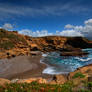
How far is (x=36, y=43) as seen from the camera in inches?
2173

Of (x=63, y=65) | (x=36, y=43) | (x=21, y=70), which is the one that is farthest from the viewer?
(x=36, y=43)

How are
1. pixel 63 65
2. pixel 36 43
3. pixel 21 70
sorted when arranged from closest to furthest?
pixel 21 70
pixel 63 65
pixel 36 43

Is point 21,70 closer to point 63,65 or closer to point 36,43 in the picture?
point 63,65

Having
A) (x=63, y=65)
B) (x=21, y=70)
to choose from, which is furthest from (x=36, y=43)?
(x=21, y=70)

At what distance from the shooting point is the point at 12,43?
3353cm

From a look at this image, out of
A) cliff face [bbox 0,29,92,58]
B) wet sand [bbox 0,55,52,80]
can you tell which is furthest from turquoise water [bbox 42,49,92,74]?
cliff face [bbox 0,29,92,58]

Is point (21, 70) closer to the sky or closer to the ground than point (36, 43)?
closer to the ground

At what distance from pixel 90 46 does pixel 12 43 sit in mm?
52478

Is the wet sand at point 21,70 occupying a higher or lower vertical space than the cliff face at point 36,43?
lower

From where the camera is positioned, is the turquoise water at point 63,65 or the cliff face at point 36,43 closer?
the turquoise water at point 63,65

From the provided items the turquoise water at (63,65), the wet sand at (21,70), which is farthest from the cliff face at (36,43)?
the turquoise water at (63,65)

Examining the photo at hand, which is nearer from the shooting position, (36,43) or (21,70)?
(21,70)

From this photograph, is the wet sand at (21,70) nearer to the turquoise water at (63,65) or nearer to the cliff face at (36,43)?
the turquoise water at (63,65)

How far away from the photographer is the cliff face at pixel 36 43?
1307 inches
